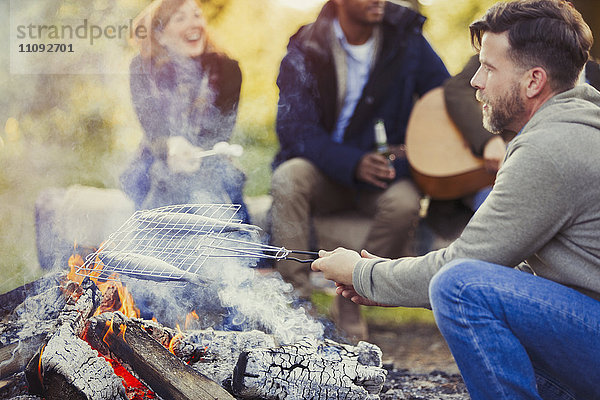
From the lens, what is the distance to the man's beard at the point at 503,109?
86.4 inches

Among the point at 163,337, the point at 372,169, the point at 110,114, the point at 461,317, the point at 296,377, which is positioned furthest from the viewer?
the point at 372,169

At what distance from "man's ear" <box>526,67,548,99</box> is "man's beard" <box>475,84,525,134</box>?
0.14 feet

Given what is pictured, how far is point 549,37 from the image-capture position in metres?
2.09

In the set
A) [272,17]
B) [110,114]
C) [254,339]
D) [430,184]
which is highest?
[272,17]

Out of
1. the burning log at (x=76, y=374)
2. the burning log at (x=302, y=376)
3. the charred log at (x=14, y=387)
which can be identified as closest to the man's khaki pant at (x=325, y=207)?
the burning log at (x=302, y=376)

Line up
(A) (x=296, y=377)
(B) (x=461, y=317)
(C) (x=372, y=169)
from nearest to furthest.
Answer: (B) (x=461, y=317) → (A) (x=296, y=377) → (C) (x=372, y=169)

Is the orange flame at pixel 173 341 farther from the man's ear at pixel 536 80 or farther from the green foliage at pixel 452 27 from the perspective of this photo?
the green foliage at pixel 452 27

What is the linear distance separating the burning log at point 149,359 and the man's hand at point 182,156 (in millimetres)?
829

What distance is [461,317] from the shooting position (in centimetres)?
198

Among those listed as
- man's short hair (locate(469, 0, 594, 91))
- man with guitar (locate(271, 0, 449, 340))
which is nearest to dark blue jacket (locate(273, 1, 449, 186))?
man with guitar (locate(271, 0, 449, 340))

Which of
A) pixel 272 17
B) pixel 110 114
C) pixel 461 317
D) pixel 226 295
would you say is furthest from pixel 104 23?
pixel 461 317

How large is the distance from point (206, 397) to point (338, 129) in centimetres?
218

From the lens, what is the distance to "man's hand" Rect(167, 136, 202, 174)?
10.0 feet

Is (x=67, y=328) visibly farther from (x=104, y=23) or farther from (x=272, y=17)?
(x=272, y=17)
